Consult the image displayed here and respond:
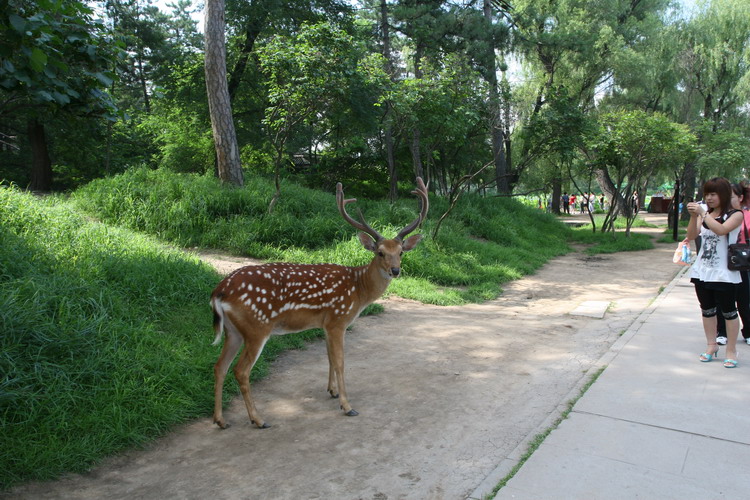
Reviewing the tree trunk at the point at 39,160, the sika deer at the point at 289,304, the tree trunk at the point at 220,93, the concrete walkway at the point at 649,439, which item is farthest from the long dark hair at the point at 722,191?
the tree trunk at the point at 39,160

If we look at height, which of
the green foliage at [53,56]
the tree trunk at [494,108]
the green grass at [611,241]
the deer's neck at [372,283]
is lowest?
the green grass at [611,241]

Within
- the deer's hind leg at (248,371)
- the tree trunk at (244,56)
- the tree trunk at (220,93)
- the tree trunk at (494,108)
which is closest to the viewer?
the deer's hind leg at (248,371)

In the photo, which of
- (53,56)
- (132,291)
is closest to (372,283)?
(132,291)

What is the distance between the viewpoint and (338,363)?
445cm

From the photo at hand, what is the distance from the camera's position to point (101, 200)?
404 inches

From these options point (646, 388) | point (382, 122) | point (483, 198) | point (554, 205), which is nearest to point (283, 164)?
point (382, 122)

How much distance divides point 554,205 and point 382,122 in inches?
829

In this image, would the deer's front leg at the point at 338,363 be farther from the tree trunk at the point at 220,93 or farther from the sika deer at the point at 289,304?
the tree trunk at the point at 220,93

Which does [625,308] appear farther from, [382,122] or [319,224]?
[382,122]

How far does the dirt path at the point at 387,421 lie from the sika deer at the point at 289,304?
321mm

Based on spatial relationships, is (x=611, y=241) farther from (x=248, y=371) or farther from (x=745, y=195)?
(x=248, y=371)

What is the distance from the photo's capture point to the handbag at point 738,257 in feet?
16.1

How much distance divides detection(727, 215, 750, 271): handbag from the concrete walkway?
940 mm

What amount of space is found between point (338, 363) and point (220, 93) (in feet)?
29.7
